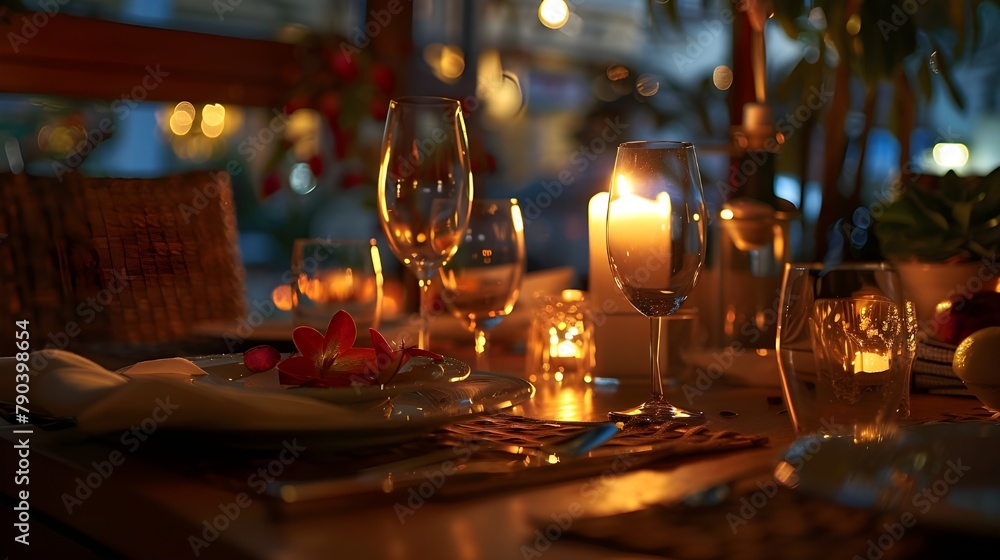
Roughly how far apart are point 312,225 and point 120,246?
204cm

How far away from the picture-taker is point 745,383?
0.99m

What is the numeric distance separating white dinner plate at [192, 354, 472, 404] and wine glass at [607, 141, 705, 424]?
155 millimetres

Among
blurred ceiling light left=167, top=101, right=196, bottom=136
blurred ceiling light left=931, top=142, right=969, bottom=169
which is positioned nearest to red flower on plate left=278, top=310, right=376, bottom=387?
blurred ceiling light left=167, top=101, right=196, bottom=136

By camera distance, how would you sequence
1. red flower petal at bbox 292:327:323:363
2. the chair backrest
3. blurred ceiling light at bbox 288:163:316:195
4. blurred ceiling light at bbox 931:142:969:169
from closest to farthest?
red flower petal at bbox 292:327:323:363 < the chair backrest < blurred ceiling light at bbox 288:163:316:195 < blurred ceiling light at bbox 931:142:969:169

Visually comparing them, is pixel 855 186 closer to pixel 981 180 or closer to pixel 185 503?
pixel 981 180

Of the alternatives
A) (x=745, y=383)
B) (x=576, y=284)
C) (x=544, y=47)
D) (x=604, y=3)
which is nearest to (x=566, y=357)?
(x=745, y=383)

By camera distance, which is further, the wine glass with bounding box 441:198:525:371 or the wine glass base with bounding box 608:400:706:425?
the wine glass with bounding box 441:198:525:371

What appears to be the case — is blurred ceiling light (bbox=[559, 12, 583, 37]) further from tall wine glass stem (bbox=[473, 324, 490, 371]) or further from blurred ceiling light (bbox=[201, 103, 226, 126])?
tall wine glass stem (bbox=[473, 324, 490, 371])

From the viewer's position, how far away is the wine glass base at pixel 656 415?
76 centimetres

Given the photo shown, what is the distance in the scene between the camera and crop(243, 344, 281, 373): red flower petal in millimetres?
773

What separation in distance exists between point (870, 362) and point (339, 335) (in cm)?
37

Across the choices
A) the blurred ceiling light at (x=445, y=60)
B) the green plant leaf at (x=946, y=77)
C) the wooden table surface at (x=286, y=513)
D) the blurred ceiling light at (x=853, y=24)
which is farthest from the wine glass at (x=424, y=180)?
the blurred ceiling light at (x=445, y=60)

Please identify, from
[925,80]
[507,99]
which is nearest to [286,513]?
[925,80]

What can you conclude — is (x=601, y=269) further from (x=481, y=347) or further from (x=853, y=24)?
(x=853, y=24)
